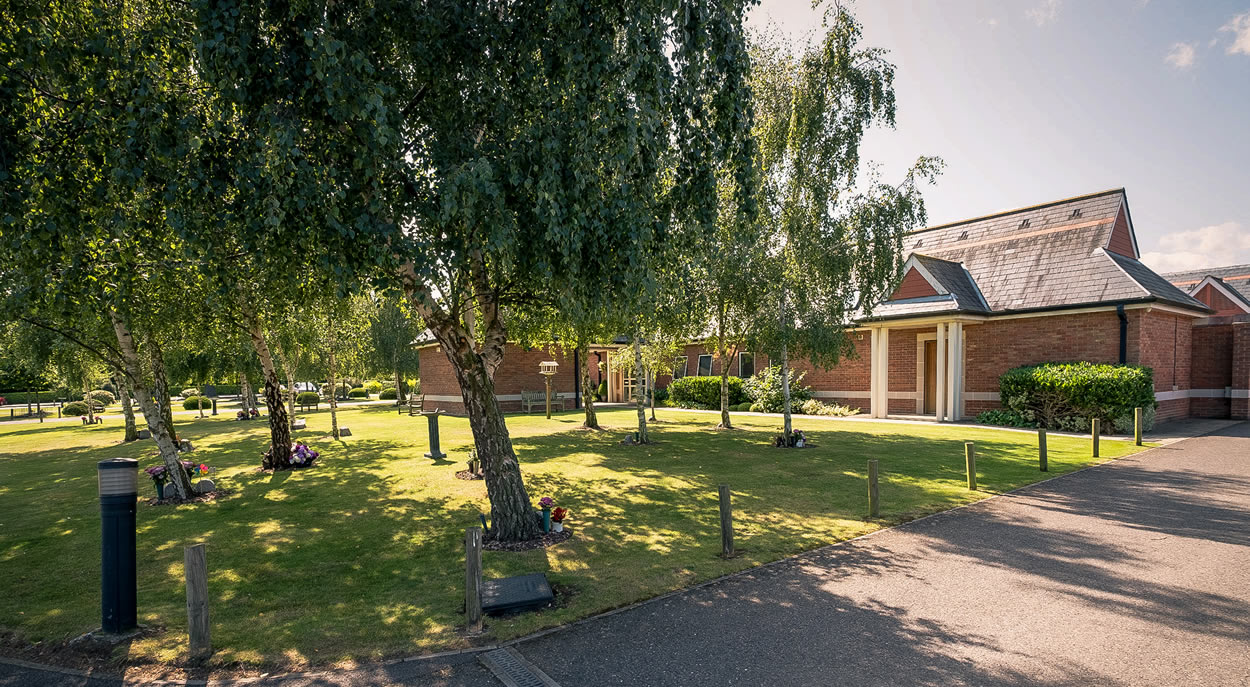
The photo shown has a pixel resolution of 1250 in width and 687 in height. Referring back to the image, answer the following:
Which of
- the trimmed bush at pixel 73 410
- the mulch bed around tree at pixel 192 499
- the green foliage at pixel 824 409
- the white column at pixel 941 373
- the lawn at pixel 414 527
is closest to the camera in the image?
the lawn at pixel 414 527

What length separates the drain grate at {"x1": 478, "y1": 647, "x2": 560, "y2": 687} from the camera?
4.23 meters

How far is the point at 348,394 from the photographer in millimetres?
54812

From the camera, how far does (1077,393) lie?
17.4 metres

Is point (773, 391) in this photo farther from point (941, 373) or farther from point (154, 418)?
point (154, 418)

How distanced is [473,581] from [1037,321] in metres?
21.8

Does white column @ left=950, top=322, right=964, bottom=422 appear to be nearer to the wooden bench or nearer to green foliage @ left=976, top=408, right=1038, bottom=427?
green foliage @ left=976, top=408, right=1038, bottom=427

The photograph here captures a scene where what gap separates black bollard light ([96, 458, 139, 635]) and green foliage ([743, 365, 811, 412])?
23.2 meters

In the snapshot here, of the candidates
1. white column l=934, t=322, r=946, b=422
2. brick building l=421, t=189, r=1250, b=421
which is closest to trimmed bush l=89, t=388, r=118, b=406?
brick building l=421, t=189, r=1250, b=421

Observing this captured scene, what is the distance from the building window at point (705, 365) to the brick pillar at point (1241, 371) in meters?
20.5

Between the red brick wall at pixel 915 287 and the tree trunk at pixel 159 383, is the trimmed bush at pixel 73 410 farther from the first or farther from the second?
the red brick wall at pixel 915 287

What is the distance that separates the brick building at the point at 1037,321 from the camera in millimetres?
18953

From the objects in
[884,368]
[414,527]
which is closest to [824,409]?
[884,368]

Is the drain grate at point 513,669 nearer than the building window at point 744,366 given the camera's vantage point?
Yes

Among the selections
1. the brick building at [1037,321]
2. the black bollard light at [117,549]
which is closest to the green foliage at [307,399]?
the brick building at [1037,321]
